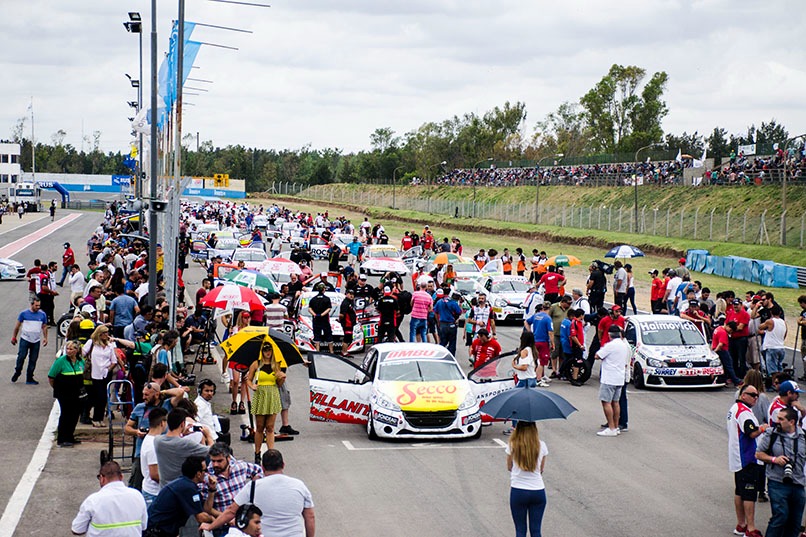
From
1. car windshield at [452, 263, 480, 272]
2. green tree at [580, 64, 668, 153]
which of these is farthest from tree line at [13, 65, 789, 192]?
car windshield at [452, 263, 480, 272]

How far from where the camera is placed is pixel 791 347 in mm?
25406

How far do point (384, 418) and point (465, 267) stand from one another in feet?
72.0

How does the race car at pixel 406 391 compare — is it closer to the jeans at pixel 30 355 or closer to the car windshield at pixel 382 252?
the jeans at pixel 30 355

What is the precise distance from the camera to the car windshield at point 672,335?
1948cm

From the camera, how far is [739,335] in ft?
64.0

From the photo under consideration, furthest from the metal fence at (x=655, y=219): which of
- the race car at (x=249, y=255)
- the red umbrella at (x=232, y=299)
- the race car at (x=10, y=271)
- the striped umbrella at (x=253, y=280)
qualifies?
the red umbrella at (x=232, y=299)

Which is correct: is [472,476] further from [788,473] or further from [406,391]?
[788,473]

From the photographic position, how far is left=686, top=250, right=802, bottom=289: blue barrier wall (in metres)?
40.4

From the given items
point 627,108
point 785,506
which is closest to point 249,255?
point 785,506

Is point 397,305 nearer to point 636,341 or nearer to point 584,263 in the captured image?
point 636,341

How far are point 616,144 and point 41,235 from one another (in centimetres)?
7683

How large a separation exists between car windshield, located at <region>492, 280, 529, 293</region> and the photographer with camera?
19822mm

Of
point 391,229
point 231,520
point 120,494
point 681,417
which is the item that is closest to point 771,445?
point 231,520

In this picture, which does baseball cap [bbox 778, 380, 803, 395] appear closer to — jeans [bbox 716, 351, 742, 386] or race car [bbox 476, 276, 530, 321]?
jeans [bbox 716, 351, 742, 386]
